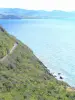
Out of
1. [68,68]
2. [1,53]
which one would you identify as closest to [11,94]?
[1,53]

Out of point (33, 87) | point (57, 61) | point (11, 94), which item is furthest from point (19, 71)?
point (57, 61)

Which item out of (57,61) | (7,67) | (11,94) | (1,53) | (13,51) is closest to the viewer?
(11,94)

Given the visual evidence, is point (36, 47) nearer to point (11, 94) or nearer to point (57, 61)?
point (57, 61)

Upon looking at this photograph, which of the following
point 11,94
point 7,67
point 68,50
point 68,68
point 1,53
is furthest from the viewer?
point 68,50

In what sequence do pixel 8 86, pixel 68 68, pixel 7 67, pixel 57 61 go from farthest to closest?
pixel 57 61 → pixel 68 68 → pixel 7 67 → pixel 8 86

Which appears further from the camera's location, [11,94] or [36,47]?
[36,47]

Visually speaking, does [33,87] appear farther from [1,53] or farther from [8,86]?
[1,53]

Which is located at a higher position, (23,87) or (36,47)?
(36,47)

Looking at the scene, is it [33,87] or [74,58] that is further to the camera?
[74,58]

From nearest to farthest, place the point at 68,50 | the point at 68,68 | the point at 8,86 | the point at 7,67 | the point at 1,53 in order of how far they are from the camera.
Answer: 1. the point at 8,86
2. the point at 7,67
3. the point at 1,53
4. the point at 68,68
5. the point at 68,50
